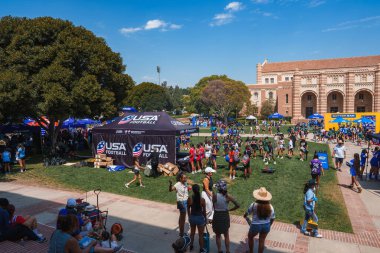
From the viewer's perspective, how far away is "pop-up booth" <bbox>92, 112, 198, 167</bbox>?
15.6m

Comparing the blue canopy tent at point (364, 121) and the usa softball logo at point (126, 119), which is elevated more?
the usa softball logo at point (126, 119)

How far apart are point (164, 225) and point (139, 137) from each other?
875 centimetres

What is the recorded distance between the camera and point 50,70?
1694cm

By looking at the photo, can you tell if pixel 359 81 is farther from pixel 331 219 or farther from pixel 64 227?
pixel 64 227

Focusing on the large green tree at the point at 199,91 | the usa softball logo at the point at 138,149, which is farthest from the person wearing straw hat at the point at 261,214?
the large green tree at the point at 199,91

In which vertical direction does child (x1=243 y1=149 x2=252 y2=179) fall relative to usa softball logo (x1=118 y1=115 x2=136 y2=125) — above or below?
below

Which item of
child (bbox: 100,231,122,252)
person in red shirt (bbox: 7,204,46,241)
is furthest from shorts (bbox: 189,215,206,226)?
person in red shirt (bbox: 7,204,46,241)

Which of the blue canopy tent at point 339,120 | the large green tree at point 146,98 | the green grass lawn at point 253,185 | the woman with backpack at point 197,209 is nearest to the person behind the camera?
the woman with backpack at point 197,209

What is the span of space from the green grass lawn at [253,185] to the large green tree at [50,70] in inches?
147

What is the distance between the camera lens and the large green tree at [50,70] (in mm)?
16312

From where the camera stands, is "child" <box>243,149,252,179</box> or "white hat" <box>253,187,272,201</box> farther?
"child" <box>243,149,252,179</box>

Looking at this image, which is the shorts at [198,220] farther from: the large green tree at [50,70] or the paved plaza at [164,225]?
the large green tree at [50,70]

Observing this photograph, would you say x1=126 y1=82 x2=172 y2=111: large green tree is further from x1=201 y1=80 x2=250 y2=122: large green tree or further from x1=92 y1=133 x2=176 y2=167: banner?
x1=92 y1=133 x2=176 y2=167: banner

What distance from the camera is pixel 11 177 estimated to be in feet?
48.9
